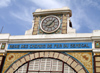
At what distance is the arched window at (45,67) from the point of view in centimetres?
1377

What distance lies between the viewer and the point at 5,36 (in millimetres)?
15805

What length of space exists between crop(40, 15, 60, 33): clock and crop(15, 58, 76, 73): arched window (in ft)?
8.93

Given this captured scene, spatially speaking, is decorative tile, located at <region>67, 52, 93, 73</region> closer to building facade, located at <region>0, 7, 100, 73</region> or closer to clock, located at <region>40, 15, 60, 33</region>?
building facade, located at <region>0, 7, 100, 73</region>

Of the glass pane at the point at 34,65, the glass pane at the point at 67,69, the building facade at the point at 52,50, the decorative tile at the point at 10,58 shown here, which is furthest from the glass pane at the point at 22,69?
the glass pane at the point at 67,69

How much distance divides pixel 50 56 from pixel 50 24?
10.1 ft

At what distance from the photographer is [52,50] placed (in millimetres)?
14516

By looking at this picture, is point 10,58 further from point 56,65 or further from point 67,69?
point 67,69

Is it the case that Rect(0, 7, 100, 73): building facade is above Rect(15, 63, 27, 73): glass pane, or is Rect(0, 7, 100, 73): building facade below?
above

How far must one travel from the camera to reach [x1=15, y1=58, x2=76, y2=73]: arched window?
13770 millimetres

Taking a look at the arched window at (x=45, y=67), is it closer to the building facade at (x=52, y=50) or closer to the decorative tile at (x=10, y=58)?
the building facade at (x=52, y=50)

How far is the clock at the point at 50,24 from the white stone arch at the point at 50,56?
223 cm

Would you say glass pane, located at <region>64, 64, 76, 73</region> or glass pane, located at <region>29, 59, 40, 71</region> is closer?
glass pane, located at <region>64, 64, 76, 73</region>

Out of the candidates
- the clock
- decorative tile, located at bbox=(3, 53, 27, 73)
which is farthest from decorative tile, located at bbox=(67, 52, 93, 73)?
decorative tile, located at bbox=(3, 53, 27, 73)

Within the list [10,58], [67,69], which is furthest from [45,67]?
[10,58]
